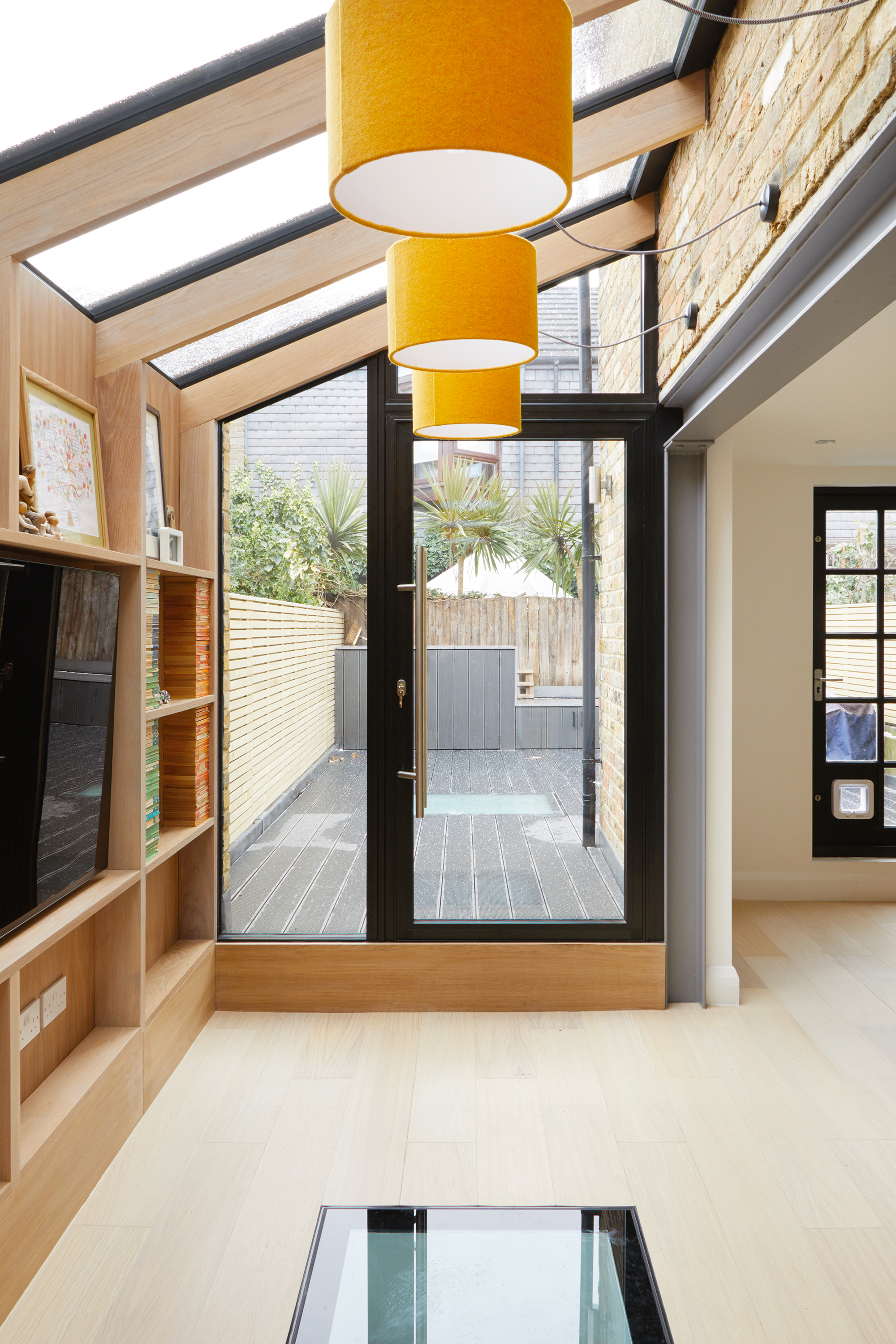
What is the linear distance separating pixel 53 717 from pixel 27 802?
0.70 feet

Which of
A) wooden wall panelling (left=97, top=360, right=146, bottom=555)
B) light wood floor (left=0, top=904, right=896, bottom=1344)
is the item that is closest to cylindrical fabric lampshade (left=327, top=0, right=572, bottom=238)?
wooden wall panelling (left=97, top=360, right=146, bottom=555)

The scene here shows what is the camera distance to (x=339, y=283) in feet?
11.1

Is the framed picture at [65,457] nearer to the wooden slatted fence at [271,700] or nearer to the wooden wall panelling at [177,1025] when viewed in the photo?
the wooden slatted fence at [271,700]

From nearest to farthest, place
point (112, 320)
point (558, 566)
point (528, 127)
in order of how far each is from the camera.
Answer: point (528, 127), point (112, 320), point (558, 566)

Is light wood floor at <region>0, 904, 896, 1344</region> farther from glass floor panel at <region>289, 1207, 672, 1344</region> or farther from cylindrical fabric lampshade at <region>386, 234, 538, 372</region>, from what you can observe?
cylindrical fabric lampshade at <region>386, 234, 538, 372</region>

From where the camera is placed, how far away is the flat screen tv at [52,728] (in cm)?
201

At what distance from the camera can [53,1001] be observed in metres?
2.50

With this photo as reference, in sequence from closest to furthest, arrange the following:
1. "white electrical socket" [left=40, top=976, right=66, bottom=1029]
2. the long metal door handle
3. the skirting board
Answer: "white electrical socket" [left=40, top=976, right=66, bottom=1029], the long metal door handle, the skirting board

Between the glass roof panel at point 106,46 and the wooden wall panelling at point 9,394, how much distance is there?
30cm

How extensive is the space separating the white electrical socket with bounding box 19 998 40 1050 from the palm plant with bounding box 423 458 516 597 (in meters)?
2.05

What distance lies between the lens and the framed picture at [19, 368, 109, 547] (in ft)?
7.60

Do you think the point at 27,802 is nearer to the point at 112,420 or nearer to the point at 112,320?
the point at 112,420

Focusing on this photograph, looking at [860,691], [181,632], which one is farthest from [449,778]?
[860,691]

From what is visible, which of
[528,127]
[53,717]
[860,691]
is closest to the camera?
[528,127]
